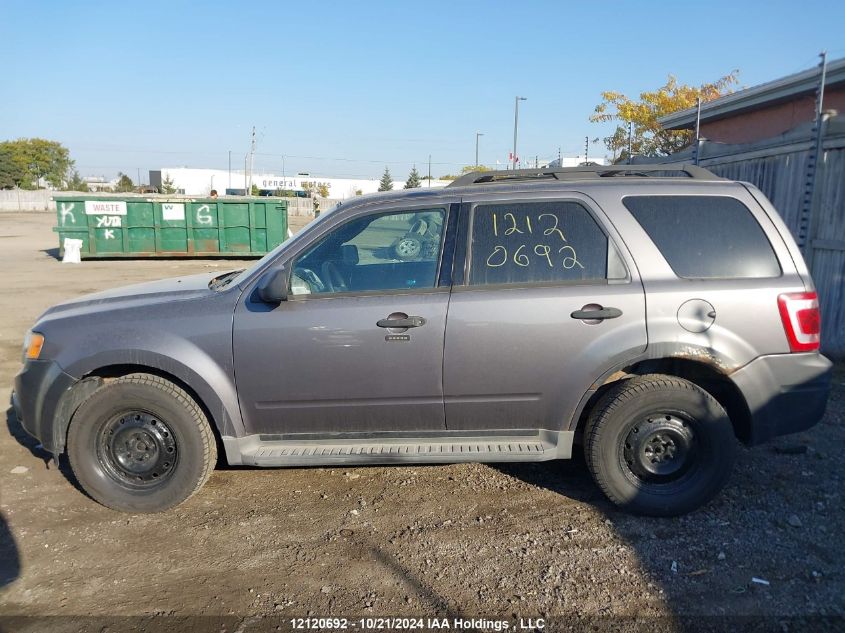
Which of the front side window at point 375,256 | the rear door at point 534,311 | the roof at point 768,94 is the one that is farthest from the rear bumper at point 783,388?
the roof at point 768,94

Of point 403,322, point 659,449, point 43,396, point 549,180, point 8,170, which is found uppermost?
point 8,170

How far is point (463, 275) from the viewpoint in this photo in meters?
3.99

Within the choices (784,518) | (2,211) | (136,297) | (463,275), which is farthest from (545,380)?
(2,211)

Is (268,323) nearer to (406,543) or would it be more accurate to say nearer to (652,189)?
(406,543)

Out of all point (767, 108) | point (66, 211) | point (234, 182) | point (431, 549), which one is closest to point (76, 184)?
point (234, 182)

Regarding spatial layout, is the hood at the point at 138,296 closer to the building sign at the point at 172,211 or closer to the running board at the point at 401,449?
the running board at the point at 401,449

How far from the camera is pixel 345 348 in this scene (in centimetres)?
389

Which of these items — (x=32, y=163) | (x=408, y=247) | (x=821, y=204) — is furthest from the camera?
(x=32, y=163)

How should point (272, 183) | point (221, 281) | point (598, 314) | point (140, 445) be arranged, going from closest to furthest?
point (598, 314) < point (140, 445) < point (221, 281) < point (272, 183)

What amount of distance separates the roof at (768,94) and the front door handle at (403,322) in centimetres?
1072

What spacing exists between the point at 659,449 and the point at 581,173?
1.83 m

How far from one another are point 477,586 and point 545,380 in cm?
122

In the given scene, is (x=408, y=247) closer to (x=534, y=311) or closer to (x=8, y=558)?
(x=534, y=311)

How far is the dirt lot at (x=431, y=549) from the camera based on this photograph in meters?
3.15
